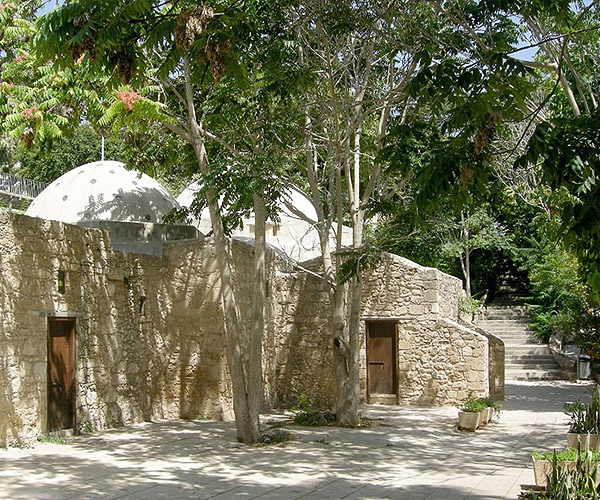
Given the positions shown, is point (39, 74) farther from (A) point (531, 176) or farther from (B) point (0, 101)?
(A) point (531, 176)

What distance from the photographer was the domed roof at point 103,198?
16.8 m

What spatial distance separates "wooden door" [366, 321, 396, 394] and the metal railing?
589 inches

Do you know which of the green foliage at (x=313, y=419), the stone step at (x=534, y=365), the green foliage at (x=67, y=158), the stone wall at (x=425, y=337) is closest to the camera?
the green foliage at (x=313, y=419)

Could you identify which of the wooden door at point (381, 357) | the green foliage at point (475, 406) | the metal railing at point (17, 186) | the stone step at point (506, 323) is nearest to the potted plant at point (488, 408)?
the green foliage at point (475, 406)

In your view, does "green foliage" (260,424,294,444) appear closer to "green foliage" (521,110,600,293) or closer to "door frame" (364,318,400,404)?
"door frame" (364,318,400,404)

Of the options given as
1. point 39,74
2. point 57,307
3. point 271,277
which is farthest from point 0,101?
point 271,277

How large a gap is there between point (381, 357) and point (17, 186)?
55.8 feet

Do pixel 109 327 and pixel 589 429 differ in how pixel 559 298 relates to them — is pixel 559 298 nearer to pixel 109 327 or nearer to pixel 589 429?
pixel 109 327

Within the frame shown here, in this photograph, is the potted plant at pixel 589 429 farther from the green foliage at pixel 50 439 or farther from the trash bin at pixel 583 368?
the trash bin at pixel 583 368

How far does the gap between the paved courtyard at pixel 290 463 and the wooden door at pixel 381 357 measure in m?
3.32

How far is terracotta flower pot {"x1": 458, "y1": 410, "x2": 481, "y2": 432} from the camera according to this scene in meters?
14.3

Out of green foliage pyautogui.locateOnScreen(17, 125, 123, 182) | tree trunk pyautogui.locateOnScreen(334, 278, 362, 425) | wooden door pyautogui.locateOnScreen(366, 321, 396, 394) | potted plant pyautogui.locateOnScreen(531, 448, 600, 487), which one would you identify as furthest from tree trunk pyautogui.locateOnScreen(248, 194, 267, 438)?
green foliage pyautogui.locateOnScreen(17, 125, 123, 182)

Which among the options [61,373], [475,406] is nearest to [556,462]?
[475,406]

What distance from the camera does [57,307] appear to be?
12344mm
